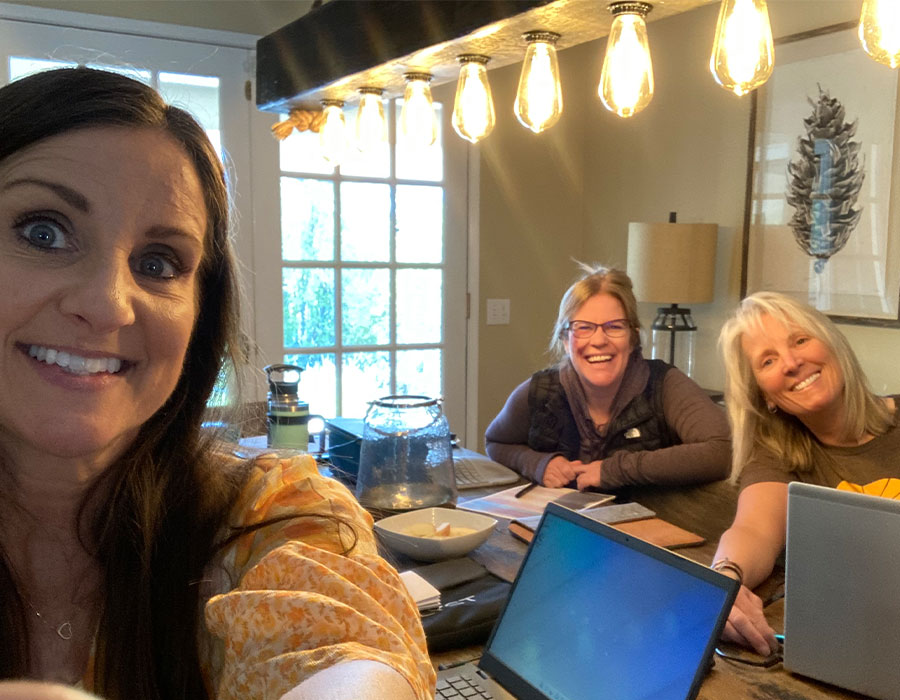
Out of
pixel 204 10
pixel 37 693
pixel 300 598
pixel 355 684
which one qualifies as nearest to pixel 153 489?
pixel 300 598

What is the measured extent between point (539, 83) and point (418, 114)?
18.5 inches

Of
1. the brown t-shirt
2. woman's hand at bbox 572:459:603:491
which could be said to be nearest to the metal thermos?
woman's hand at bbox 572:459:603:491

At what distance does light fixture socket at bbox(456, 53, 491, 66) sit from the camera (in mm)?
1467

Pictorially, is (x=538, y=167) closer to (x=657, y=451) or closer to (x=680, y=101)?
(x=680, y=101)

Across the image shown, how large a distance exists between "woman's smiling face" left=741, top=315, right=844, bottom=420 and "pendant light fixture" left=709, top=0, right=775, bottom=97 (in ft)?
2.67

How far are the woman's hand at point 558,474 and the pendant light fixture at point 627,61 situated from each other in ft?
3.65

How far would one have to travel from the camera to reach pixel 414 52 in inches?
58.7

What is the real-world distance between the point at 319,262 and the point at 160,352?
252 centimetres

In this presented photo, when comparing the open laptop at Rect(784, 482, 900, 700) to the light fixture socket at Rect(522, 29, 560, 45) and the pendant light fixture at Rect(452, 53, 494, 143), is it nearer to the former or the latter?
the light fixture socket at Rect(522, 29, 560, 45)

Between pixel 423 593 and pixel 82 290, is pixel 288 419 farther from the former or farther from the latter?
pixel 82 290

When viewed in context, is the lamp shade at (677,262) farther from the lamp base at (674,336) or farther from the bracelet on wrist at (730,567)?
the bracelet on wrist at (730,567)

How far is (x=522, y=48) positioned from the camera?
141 centimetres

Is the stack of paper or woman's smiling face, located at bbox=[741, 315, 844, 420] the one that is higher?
woman's smiling face, located at bbox=[741, 315, 844, 420]

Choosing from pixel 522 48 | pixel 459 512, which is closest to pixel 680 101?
pixel 522 48
